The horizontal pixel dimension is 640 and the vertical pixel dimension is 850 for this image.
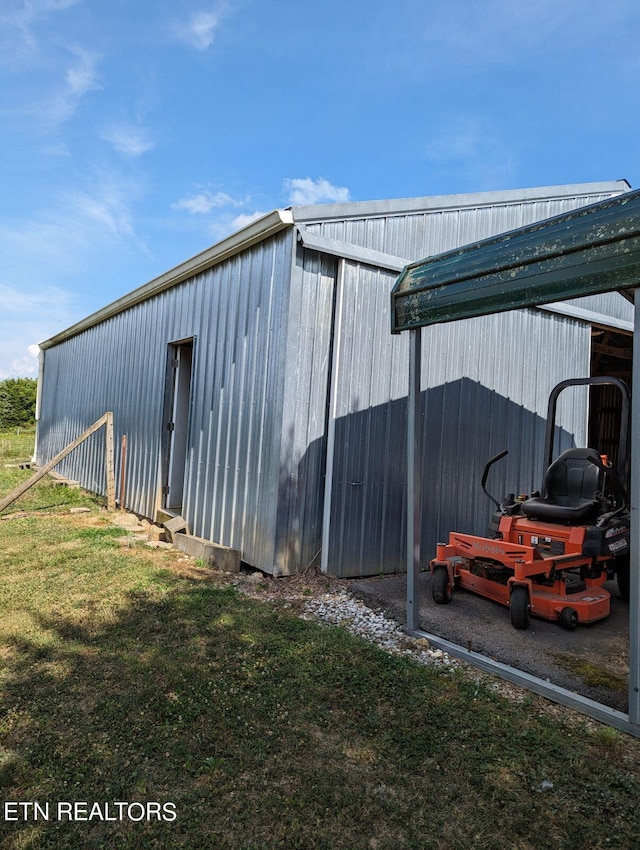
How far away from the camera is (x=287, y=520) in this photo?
476cm

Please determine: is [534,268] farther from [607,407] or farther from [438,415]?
[607,407]

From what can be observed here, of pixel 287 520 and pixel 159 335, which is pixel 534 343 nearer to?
pixel 287 520

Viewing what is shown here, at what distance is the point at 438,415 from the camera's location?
5.65 meters

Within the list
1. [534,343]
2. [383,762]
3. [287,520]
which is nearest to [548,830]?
[383,762]

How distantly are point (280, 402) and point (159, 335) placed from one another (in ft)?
11.9

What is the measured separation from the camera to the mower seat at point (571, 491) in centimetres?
416

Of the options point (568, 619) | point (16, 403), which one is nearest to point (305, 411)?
point (568, 619)

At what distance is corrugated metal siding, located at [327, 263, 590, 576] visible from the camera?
16.6 feet

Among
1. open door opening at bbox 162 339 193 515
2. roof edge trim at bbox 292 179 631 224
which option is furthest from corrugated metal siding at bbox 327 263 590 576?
open door opening at bbox 162 339 193 515

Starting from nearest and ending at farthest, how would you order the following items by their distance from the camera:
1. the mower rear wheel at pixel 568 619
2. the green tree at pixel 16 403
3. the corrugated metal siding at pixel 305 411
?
the mower rear wheel at pixel 568 619 → the corrugated metal siding at pixel 305 411 → the green tree at pixel 16 403

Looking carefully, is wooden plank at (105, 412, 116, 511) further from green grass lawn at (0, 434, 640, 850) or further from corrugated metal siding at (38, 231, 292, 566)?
green grass lawn at (0, 434, 640, 850)

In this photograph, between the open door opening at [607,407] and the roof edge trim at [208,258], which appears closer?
the roof edge trim at [208,258]

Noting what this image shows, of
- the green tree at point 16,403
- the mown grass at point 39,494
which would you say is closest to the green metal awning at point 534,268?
the mown grass at point 39,494

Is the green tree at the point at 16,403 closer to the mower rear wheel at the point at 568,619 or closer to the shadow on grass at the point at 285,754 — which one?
the shadow on grass at the point at 285,754
